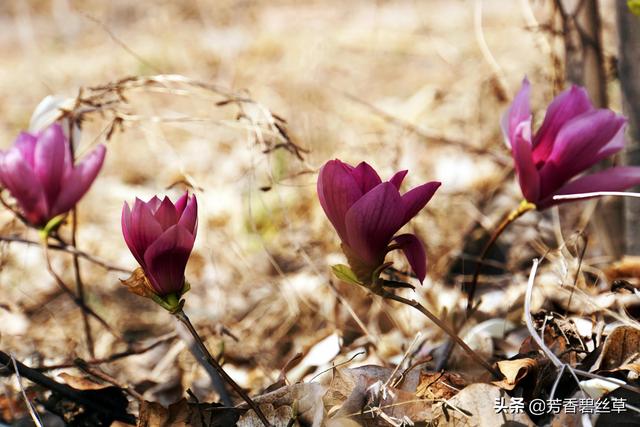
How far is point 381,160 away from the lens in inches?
86.8

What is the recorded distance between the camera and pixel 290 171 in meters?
2.24

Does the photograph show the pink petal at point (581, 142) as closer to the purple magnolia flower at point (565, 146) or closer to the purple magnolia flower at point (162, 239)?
the purple magnolia flower at point (565, 146)

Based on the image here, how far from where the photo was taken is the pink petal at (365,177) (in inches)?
32.3

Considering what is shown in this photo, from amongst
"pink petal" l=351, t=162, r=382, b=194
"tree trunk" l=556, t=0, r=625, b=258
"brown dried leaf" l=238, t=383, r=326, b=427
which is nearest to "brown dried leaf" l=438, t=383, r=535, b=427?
"brown dried leaf" l=238, t=383, r=326, b=427

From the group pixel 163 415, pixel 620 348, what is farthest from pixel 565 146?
pixel 163 415

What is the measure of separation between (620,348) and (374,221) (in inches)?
14.4

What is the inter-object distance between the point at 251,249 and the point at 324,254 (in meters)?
0.40

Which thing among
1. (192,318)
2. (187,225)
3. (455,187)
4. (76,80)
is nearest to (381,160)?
(455,187)

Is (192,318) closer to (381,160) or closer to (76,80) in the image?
(381,160)

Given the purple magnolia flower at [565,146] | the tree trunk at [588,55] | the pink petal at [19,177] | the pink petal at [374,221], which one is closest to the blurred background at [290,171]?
the tree trunk at [588,55]

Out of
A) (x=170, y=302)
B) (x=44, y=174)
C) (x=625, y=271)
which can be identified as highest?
(x=44, y=174)

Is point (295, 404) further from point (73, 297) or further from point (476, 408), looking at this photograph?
point (73, 297)

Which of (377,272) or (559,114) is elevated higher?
(559,114)

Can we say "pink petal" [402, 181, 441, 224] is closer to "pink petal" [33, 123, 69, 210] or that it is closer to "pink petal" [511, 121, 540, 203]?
"pink petal" [511, 121, 540, 203]
